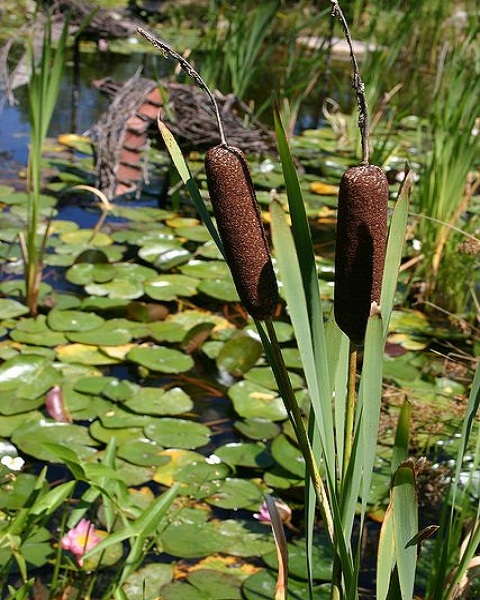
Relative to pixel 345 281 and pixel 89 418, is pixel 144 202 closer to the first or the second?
pixel 89 418

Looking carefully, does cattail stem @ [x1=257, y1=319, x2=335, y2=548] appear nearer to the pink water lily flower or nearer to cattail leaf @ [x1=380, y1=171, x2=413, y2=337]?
cattail leaf @ [x1=380, y1=171, x2=413, y2=337]

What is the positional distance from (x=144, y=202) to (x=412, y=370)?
156 cm

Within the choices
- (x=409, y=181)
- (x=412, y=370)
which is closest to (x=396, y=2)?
(x=412, y=370)

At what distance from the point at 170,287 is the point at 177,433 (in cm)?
83

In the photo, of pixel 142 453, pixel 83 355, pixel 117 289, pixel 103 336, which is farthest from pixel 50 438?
pixel 117 289

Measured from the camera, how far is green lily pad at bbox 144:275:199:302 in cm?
266

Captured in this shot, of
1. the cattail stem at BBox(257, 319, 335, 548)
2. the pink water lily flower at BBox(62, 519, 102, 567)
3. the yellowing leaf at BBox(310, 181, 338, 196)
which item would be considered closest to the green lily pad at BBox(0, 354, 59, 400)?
the pink water lily flower at BBox(62, 519, 102, 567)

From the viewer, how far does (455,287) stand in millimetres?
2711

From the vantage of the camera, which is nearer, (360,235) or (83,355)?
(360,235)

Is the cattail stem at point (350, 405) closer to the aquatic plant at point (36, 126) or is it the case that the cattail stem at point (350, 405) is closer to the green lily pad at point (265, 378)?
the green lily pad at point (265, 378)

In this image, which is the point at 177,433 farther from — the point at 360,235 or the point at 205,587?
the point at 360,235

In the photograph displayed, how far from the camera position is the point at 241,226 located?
72cm

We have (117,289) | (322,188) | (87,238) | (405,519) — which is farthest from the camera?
(322,188)

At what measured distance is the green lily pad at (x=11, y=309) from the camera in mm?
2398
